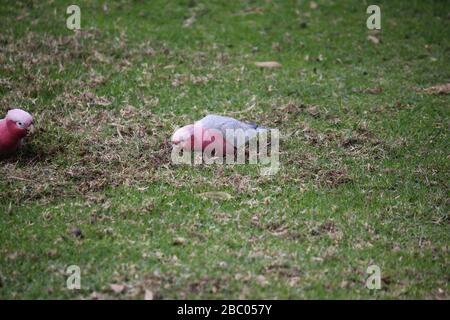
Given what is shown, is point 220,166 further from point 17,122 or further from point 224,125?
point 17,122

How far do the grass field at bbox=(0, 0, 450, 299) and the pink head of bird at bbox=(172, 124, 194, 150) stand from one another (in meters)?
0.24

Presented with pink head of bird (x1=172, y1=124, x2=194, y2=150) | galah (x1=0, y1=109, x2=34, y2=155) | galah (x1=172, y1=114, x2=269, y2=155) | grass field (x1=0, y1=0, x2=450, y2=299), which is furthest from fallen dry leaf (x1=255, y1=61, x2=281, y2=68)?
galah (x1=0, y1=109, x2=34, y2=155)

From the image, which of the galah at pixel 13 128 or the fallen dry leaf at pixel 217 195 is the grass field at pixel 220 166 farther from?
the galah at pixel 13 128

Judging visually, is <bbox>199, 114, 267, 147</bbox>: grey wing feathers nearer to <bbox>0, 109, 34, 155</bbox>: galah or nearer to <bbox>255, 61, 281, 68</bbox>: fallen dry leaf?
<bbox>0, 109, 34, 155</bbox>: galah

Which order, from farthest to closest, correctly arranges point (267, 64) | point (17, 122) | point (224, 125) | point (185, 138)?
point (267, 64)
point (224, 125)
point (185, 138)
point (17, 122)

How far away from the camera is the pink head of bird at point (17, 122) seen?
5.50 meters

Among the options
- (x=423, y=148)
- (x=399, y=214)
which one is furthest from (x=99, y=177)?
(x=423, y=148)

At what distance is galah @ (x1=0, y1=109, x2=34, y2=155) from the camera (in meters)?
5.51

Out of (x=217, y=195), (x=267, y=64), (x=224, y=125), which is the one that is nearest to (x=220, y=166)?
(x=224, y=125)

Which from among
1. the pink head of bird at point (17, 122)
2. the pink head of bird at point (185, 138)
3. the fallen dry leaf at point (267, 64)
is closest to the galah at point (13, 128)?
the pink head of bird at point (17, 122)

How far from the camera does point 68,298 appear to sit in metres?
3.98

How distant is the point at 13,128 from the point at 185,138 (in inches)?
63.4

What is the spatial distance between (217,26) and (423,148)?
452 centimetres

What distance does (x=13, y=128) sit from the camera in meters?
5.53
